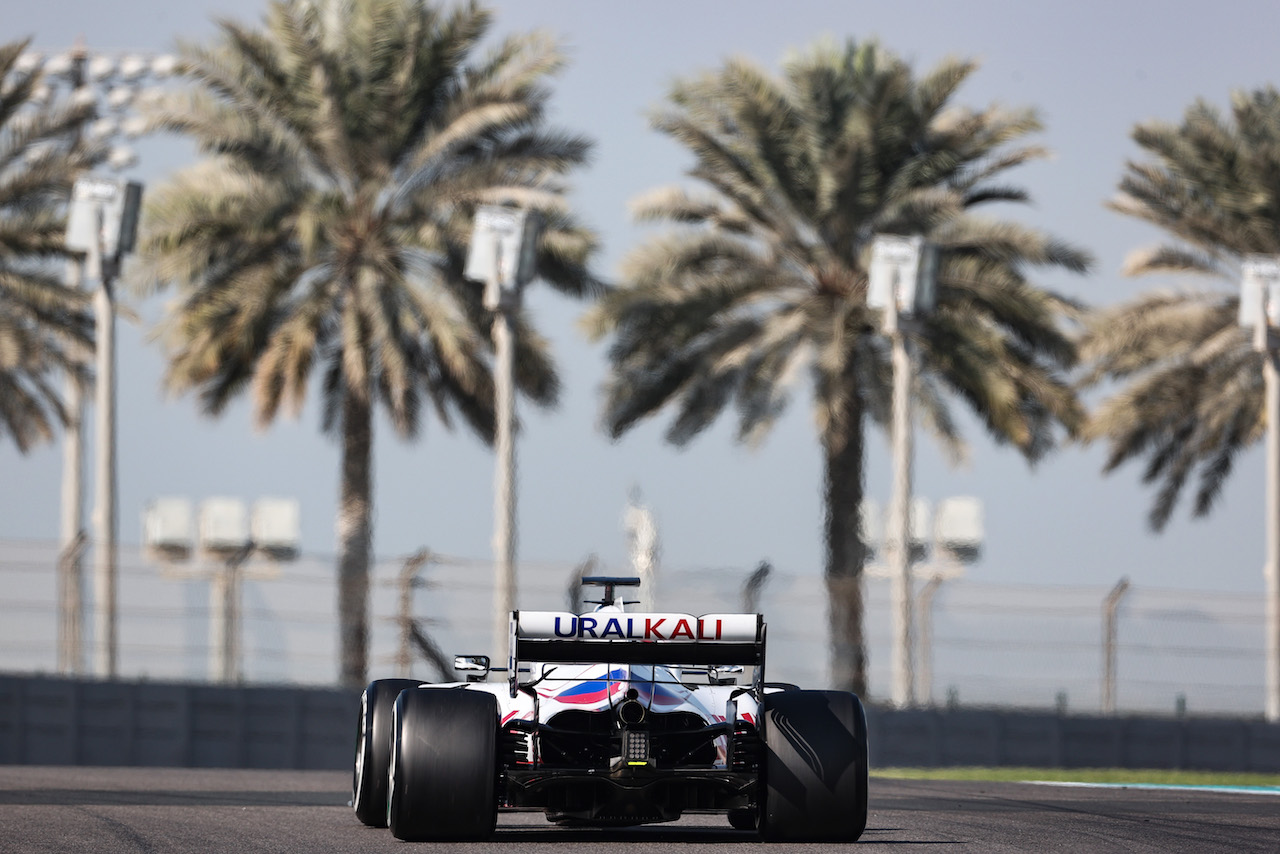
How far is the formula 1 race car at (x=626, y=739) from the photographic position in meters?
10.4

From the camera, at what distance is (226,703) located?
80.1ft

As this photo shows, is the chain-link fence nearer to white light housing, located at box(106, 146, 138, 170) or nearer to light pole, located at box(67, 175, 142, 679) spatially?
light pole, located at box(67, 175, 142, 679)

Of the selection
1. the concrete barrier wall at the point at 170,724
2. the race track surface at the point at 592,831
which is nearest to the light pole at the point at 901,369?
the concrete barrier wall at the point at 170,724

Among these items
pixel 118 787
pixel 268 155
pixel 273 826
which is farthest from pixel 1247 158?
pixel 273 826

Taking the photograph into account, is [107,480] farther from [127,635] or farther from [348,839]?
[348,839]

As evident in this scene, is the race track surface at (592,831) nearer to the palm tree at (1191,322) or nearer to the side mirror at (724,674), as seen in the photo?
the side mirror at (724,674)

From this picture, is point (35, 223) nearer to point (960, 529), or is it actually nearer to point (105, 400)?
point (105, 400)

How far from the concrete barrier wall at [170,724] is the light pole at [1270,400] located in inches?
434

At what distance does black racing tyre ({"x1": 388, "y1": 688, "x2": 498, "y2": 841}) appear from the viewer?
1035 cm

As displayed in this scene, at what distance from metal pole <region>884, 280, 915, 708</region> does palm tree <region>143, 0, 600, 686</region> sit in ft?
20.0

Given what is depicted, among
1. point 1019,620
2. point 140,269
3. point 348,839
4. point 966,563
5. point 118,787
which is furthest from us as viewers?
point 966,563

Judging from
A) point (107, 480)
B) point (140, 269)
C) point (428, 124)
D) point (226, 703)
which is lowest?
point (226, 703)

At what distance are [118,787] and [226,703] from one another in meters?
7.56

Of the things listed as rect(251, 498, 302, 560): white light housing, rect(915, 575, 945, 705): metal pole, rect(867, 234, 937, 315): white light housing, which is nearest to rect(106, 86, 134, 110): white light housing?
rect(251, 498, 302, 560): white light housing
